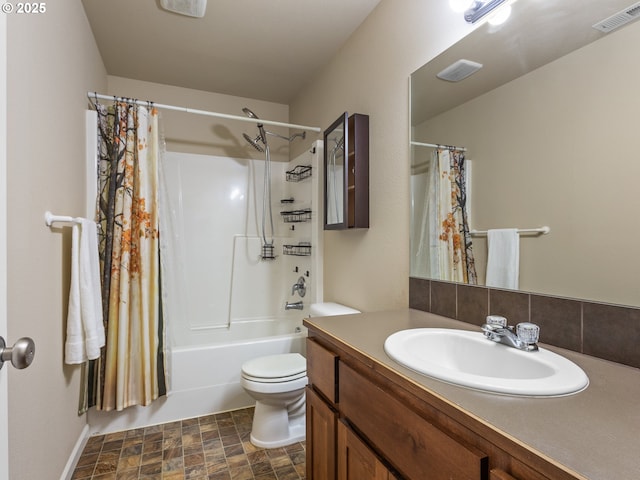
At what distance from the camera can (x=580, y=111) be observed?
0.96 meters

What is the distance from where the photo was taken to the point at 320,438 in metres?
1.17

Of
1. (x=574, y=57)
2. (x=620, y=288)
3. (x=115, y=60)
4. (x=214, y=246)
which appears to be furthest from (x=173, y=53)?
(x=620, y=288)

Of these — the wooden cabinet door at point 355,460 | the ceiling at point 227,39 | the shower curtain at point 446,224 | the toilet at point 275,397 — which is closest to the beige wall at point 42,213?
the ceiling at point 227,39

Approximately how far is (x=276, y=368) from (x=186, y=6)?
2.11 m

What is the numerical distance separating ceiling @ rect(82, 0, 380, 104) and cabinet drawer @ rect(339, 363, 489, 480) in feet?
6.45

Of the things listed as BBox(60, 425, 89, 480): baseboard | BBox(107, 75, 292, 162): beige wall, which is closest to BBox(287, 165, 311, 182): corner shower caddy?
BBox(107, 75, 292, 162): beige wall

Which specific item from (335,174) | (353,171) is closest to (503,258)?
(353,171)

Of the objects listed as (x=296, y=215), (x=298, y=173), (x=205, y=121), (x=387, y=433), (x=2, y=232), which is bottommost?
(x=387, y=433)

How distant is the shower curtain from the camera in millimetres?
1333

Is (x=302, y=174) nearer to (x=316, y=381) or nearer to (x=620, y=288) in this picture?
(x=316, y=381)

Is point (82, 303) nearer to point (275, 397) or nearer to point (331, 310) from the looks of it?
point (275, 397)

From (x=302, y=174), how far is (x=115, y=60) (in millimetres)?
1628

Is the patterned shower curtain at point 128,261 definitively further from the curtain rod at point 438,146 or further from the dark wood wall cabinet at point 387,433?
the curtain rod at point 438,146

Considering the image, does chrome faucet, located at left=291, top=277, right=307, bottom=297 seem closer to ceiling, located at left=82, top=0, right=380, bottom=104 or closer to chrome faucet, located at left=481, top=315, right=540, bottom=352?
ceiling, located at left=82, top=0, right=380, bottom=104
